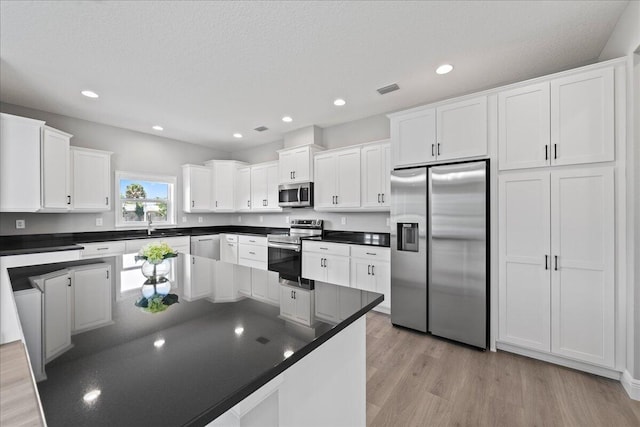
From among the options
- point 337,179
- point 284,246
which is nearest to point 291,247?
point 284,246

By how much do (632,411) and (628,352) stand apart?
1.39 ft

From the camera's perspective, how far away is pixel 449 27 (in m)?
2.11

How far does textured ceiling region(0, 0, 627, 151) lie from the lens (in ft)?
6.40

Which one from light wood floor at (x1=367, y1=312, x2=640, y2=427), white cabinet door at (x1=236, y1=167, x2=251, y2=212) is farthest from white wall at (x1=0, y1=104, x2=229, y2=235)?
light wood floor at (x1=367, y1=312, x2=640, y2=427)

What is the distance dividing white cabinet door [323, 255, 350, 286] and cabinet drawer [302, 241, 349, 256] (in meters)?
0.07

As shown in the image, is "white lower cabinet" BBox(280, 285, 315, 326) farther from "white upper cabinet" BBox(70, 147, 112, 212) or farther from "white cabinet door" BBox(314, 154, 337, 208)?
"white upper cabinet" BBox(70, 147, 112, 212)

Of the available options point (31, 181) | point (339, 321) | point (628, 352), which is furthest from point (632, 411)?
point (31, 181)

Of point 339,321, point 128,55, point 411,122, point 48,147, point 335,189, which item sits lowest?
point 339,321

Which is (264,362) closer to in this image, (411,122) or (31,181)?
(411,122)

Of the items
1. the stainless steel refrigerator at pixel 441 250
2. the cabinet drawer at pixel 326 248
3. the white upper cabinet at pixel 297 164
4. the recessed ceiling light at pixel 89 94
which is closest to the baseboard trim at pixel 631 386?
the stainless steel refrigerator at pixel 441 250

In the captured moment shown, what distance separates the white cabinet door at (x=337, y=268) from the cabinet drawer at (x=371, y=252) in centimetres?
17

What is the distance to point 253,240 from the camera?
5059 millimetres

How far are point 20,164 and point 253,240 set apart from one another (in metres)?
3.18

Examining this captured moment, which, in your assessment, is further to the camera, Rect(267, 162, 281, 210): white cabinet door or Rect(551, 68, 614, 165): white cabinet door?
Rect(267, 162, 281, 210): white cabinet door
